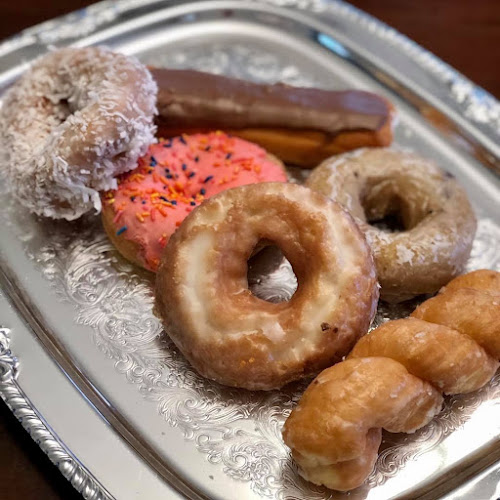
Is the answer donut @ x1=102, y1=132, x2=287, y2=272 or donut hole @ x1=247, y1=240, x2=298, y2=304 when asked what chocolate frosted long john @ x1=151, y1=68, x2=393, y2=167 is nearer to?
donut @ x1=102, y1=132, x2=287, y2=272

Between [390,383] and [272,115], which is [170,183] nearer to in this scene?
[272,115]

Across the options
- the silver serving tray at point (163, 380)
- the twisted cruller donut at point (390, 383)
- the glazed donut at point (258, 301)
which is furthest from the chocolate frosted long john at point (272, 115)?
the twisted cruller donut at point (390, 383)

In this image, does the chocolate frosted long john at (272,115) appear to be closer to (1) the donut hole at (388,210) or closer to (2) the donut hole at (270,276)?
(1) the donut hole at (388,210)

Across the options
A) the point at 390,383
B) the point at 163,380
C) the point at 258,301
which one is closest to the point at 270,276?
the point at 258,301

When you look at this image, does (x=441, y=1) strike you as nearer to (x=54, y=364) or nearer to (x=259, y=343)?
(x=259, y=343)

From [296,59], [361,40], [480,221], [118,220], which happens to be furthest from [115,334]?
[361,40]
